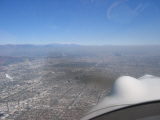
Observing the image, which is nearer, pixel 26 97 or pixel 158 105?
pixel 158 105

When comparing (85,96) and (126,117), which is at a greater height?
(126,117)

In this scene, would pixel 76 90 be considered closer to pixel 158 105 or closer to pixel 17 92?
pixel 17 92

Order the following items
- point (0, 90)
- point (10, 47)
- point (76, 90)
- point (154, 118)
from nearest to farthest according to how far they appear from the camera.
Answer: point (154, 118) < point (76, 90) < point (0, 90) < point (10, 47)

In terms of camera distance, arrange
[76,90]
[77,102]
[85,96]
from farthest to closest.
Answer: [76,90], [85,96], [77,102]

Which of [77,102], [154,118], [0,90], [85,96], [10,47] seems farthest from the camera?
[10,47]

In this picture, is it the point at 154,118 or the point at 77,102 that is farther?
the point at 77,102

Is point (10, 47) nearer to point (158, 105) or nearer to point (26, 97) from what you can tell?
point (26, 97)

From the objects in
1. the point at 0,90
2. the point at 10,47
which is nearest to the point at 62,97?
the point at 0,90

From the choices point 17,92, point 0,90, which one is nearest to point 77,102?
point 17,92

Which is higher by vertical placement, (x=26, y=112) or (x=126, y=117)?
(x=126, y=117)
